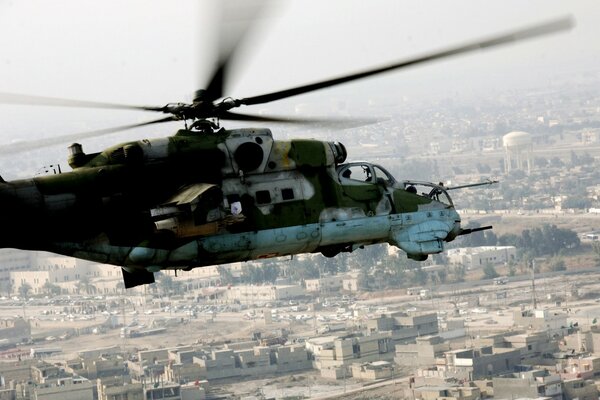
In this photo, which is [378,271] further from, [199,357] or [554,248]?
[199,357]

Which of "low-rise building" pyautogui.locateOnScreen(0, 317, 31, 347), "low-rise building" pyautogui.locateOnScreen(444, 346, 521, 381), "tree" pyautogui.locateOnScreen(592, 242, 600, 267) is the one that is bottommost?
"low-rise building" pyautogui.locateOnScreen(444, 346, 521, 381)

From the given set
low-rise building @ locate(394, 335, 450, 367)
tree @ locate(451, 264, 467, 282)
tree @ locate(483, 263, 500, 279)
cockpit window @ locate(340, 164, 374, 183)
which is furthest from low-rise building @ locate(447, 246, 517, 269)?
cockpit window @ locate(340, 164, 374, 183)

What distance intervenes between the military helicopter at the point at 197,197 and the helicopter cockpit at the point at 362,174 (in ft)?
0.09

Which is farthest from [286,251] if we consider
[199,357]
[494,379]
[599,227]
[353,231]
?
[599,227]

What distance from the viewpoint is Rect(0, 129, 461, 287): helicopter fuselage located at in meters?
17.9

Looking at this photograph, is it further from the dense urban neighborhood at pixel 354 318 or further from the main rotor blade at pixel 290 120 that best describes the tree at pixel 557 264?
the main rotor blade at pixel 290 120

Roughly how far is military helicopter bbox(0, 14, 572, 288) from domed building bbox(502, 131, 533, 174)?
451 ft

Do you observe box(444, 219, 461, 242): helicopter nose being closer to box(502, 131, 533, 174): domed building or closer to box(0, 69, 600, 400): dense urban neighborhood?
box(0, 69, 600, 400): dense urban neighborhood

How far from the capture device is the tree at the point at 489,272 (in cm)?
10438

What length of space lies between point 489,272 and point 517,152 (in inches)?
2214

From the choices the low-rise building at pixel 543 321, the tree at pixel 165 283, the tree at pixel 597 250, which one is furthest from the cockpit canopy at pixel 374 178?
the tree at pixel 165 283

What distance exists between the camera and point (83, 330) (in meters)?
95.3

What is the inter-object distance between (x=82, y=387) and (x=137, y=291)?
4369cm

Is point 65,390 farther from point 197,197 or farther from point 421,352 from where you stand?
point 197,197
